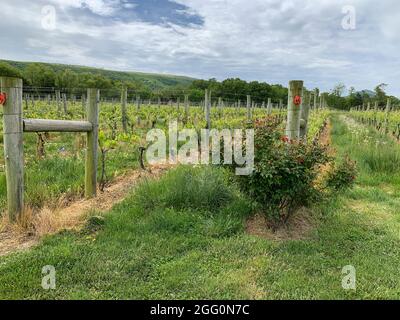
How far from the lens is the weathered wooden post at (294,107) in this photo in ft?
15.2

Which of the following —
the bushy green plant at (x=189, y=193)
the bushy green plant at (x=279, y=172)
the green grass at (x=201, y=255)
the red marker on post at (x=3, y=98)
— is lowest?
the green grass at (x=201, y=255)

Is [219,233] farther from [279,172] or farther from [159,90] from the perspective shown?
[159,90]

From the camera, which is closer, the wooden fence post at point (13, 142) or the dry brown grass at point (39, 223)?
the dry brown grass at point (39, 223)

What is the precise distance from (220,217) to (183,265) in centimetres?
111

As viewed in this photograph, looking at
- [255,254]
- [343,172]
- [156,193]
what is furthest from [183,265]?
[343,172]

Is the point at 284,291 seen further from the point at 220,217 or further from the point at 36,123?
the point at 36,123

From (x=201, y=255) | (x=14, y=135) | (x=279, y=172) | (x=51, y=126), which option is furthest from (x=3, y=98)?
(x=279, y=172)

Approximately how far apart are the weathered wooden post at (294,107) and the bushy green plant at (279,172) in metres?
0.64

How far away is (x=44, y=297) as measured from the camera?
270 cm

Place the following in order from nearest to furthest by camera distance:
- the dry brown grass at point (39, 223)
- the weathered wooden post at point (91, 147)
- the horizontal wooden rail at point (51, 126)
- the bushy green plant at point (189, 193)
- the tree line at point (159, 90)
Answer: the dry brown grass at point (39, 223), the horizontal wooden rail at point (51, 126), the bushy green plant at point (189, 193), the weathered wooden post at point (91, 147), the tree line at point (159, 90)

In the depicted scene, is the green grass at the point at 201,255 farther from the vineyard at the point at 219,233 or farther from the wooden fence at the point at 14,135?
the wooden fence at the point at 14,135

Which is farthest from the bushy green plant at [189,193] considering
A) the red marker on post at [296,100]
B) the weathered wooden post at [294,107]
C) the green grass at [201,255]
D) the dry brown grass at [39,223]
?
the red marker on post at [296,100]

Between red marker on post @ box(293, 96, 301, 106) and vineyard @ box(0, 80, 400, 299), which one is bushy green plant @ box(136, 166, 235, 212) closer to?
vineyard @ box(0, 80, 400, 299)

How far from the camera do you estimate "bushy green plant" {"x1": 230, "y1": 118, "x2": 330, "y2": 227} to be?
3.72m
